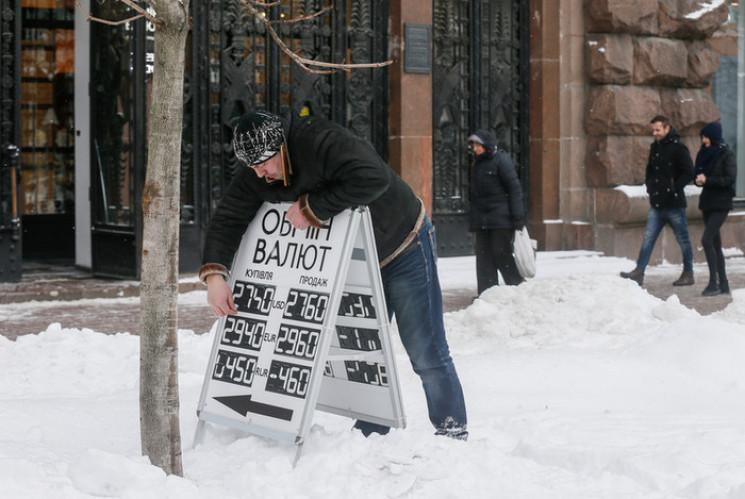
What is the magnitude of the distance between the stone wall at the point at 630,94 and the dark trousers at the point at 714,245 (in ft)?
7.49

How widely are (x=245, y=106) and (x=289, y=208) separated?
312 inches

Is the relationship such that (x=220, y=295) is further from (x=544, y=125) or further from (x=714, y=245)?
(x=544, y=125)

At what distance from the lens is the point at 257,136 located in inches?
185

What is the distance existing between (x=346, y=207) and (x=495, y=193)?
596 cm

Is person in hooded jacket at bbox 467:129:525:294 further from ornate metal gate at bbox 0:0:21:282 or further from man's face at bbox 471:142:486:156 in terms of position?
ornate metal gate at bbox 0:0:21:282

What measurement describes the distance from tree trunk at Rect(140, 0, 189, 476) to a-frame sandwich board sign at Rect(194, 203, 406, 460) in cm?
57

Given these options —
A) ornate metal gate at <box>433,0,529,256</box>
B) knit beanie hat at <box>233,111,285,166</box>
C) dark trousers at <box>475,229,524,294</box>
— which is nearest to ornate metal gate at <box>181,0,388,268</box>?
ornate metal gate at <box>433,0,529,256</box>

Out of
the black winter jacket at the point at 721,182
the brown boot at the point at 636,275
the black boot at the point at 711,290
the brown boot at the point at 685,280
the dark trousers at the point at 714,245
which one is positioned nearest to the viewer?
the black boot at the point at 711,290

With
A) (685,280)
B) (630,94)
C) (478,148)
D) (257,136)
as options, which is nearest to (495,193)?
(478,148)

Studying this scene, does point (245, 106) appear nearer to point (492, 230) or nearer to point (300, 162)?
point (492, 230)

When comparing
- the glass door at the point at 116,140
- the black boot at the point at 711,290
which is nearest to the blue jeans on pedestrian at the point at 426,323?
the black boot at the point at 711,290

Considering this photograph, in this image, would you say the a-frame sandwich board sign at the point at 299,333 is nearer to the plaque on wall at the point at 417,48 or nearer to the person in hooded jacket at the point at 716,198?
the person in hooded jacket at the point at 716,198

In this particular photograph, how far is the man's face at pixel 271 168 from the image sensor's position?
4.82 m

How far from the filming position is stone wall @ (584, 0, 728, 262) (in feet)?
47.9
